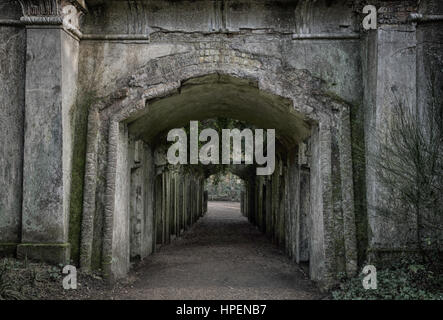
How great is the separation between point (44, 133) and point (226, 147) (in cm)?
1145

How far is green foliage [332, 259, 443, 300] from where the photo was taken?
5855 mm

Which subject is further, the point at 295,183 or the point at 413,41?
the point at 295,183

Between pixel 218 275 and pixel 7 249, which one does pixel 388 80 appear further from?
pixel 7 249

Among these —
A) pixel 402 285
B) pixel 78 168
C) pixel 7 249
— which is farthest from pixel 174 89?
pixel 402 285

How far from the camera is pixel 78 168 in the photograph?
7.28m

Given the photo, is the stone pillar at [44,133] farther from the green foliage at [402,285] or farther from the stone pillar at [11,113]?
the green foliage at [402,285]

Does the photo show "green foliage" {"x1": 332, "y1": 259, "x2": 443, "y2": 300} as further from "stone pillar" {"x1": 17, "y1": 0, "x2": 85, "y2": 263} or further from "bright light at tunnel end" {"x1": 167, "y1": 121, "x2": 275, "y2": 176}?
"bright light at tunnel end" {"x1": 167, "y1": 121, "x2": 275, "y2": 176}

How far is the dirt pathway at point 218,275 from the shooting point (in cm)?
692

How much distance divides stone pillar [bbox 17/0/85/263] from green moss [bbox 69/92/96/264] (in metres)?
0.25

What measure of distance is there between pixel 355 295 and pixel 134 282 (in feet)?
12.7

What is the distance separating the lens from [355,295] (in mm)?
6148
